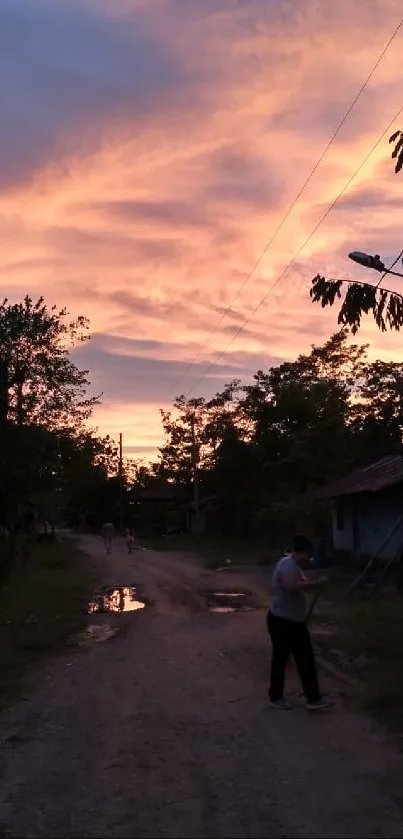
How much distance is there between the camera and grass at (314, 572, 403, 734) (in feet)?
27.3

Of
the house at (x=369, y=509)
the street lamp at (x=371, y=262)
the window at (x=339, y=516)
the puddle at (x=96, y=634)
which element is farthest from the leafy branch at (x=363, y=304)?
the window at (x=339, y=516)

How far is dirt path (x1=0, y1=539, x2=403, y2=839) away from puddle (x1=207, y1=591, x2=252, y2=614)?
20.3ft

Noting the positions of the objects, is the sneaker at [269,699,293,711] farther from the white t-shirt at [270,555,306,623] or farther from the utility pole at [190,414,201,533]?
the utility pole at [190,414,201,533]

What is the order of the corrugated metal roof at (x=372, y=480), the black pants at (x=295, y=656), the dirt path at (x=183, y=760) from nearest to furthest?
1. the dirt path at (x=183, y=760)
2. the black pants at (x=295, y=656)
3. the corrugated metal roof at (x=372, y=480)

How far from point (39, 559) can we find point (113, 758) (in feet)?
96.4

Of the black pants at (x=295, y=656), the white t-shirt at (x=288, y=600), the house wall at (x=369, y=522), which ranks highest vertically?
the house wall at (x=369, y=522)

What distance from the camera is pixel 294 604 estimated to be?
332 inches

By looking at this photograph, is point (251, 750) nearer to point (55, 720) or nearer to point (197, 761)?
point (197, 761)

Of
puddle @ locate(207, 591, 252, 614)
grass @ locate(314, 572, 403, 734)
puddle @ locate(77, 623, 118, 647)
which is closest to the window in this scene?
puddle @ locate(207, 591, 252, 614)

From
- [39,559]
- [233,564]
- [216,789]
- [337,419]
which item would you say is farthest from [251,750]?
[337,419]

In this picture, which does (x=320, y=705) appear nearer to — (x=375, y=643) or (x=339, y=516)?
(x=375, y=643)

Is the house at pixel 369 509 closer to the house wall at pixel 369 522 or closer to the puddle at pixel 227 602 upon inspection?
the house wall at pixel 369 522

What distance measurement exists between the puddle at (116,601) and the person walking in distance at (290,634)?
9.58 m

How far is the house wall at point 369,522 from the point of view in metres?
23.7
